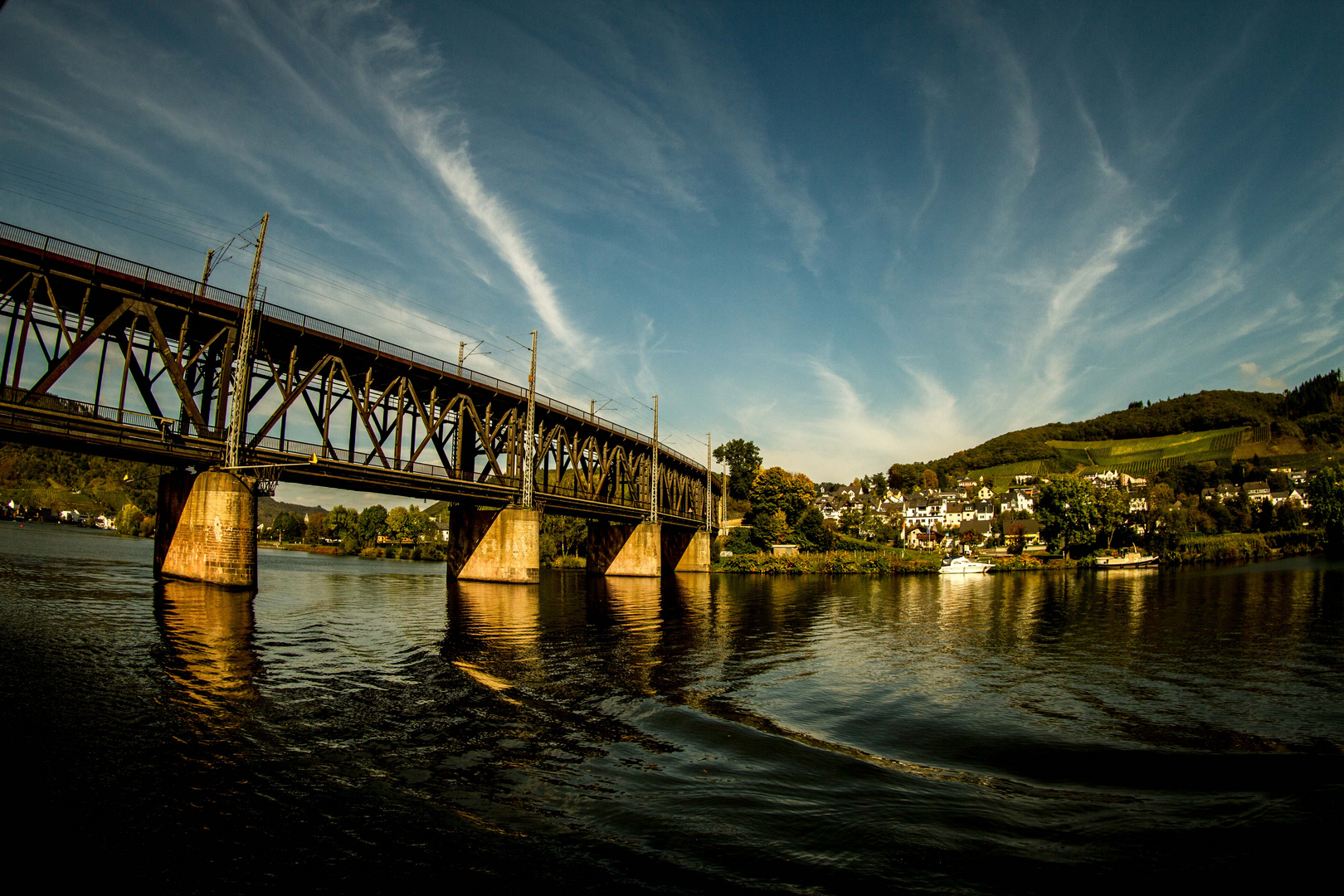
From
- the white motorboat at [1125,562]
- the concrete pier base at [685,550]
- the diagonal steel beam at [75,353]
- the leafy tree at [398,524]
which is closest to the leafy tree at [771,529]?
the concrete pier base at [685,550]

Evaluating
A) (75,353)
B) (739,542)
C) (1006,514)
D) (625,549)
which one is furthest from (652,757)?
(1006,514)

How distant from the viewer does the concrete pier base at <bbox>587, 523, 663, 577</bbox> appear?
2894 inches

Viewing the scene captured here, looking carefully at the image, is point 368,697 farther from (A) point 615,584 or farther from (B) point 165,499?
(A) point 615,584

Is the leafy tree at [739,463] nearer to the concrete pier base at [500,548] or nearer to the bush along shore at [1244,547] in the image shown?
the bush along shore at [1244,547]

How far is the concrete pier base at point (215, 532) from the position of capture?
32.9m

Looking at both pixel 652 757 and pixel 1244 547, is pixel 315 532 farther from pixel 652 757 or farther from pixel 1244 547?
pixel 1244 547

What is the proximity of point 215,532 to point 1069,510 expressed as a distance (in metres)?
105

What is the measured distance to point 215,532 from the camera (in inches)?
1304

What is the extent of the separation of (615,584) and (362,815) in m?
56.2

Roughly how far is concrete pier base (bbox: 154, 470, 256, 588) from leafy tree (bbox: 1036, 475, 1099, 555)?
103 meters

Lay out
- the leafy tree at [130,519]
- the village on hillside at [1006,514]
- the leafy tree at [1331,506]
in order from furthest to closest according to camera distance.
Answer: the leafy tree at [130,519]
the village on hillside at [1006,514]
the leafy tree at [1331,506]

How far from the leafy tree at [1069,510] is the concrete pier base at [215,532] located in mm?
103485

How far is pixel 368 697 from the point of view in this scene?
1346 centimetres

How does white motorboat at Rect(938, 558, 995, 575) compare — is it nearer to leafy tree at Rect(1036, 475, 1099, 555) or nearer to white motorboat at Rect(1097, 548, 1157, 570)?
white motorboat at Rect(1097, 548, 1157, 570)
